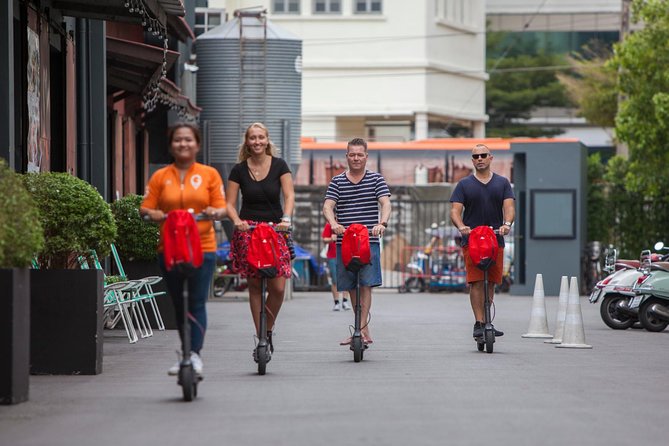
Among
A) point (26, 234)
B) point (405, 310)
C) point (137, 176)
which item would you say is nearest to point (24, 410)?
point (26, 234)

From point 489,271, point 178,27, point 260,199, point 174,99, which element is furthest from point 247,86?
point 260,199

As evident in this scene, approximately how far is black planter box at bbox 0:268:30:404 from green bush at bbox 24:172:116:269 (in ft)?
7.29

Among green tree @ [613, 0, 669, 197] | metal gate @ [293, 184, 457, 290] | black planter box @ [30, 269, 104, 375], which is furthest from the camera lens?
metal gate @ [293, 184, 457, 290]

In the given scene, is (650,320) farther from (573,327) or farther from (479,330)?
(479,330)

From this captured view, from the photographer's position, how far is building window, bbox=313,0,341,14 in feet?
206

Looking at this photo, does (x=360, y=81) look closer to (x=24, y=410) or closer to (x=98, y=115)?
(x=98, y=115)

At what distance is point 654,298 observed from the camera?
1900cm

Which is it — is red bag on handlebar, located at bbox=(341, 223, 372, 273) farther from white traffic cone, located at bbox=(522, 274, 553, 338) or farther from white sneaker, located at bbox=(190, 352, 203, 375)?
white traffic cone, located at bbox=(522, 274, 553, 338)

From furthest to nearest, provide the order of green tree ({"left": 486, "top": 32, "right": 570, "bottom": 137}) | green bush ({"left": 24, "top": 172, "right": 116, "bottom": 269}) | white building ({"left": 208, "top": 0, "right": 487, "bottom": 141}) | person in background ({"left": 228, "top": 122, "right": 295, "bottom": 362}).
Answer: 1. green tree ({"left": 486, "top": 32, "right": 570, "bottom": 137})
2. white building ({"left": 208, "top": 0, "right": 487, "bottom": 141})
3. green bush ({"left": 24, "top": 172, "right": 116, "bottom": 269})
4. person in background ({"left": 228, "top": 122, "right": 295, "bottom": 362})

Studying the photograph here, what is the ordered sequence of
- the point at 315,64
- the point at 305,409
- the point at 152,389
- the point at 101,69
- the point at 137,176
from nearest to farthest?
the point at 305,409
the point at 152,389
the point at 101,69
the point at 137,176
the point at 315,64

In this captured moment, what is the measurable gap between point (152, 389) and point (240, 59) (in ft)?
67.7

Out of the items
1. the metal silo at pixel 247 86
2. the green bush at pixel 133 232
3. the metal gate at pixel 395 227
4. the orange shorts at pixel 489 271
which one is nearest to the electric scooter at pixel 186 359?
the orange shorts at pixel 489 271

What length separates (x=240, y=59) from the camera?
102ft

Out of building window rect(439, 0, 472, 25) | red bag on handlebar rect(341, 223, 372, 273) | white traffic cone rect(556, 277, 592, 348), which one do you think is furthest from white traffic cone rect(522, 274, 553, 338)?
building window rect(439, 0, 472, 25)
